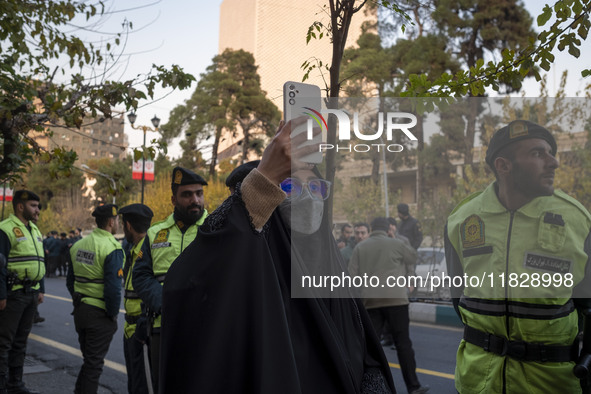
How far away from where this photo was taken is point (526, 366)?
2469 mm

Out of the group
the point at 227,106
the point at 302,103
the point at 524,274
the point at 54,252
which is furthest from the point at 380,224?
the point at 227,106

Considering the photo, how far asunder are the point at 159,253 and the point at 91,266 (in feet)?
5.06

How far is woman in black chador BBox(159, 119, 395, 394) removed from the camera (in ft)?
5.24

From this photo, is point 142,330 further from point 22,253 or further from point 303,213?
point 303,213

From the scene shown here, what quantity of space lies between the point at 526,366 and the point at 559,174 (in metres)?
0.86

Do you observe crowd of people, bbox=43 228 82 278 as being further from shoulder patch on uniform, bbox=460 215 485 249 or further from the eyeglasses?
the eyeglasses

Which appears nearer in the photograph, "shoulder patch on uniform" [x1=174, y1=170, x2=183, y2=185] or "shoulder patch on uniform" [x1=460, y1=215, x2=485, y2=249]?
"shoulder patch on uniform" [x1=460, y1=215, x2=485, y2=249]

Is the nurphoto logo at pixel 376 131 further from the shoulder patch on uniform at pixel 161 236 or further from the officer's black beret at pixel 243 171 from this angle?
the shoulder patch on uniform at pixel 161 236

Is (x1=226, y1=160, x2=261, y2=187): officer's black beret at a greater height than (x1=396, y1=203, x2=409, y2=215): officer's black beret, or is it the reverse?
(x1=226, y1=160, x2=261, y2=187): officer's black beret

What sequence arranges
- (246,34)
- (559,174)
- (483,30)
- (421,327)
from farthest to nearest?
1. (246,34)
2. (483,30)
3. (421,327)
4. (559,174)

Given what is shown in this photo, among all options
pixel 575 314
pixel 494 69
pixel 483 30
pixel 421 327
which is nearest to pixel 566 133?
pixel 494 69

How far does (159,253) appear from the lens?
14.4 feet

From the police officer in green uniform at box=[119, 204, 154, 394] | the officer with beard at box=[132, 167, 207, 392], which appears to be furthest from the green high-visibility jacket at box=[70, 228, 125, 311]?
the officer with beard at box=[132, 167, 207, 392]

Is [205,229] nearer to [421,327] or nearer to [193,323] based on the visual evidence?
[193,323]
